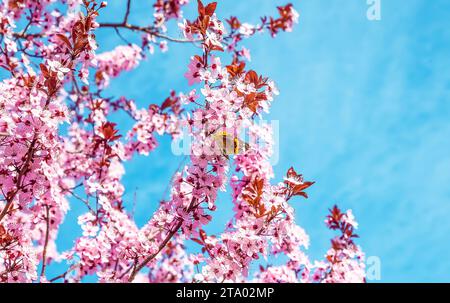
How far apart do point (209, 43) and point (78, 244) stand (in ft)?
10.2

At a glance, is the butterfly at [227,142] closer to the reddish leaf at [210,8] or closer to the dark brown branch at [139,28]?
the reddish leaf at [210,8]

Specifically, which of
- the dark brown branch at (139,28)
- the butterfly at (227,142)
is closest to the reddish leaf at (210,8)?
the butterfly at (227,142)

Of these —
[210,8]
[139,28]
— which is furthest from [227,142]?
[139,28]

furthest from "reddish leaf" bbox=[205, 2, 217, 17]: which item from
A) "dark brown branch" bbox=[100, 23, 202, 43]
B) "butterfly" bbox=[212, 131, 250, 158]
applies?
"dark brown branch" bbox=[100, 23, 202, 43]

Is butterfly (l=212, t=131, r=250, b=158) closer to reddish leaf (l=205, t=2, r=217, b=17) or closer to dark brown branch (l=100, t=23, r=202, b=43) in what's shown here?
reddish leaf (l=205, t=2, r=217, b=17)

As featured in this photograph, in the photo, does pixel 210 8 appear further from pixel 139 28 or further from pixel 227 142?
pixel 139 28

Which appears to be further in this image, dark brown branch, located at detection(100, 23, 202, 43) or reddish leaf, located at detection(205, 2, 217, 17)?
dark brown branch, located at detection(100, 23, 202, 43)

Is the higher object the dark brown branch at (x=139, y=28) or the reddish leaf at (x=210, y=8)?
the dark brown branch at (x=139, y=28)

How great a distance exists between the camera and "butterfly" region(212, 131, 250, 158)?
13.7ft

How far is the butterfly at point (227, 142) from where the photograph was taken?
13.7ft
